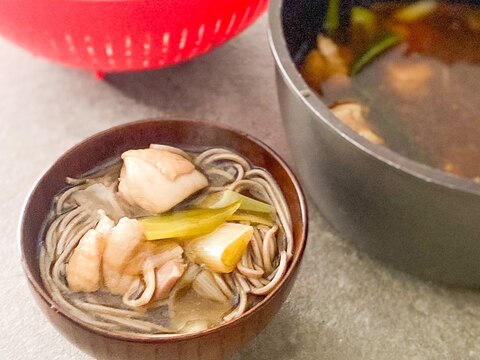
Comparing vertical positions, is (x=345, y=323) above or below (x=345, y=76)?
below

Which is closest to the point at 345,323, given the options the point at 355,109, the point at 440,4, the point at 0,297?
the point at 355,109

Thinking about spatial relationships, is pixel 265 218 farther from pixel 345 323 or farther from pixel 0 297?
pixel 0 297

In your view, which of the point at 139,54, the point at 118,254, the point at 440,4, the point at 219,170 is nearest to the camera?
the point at 118,254

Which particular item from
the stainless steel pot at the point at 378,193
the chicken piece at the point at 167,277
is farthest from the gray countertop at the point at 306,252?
the chicken piece at the point at 167,277

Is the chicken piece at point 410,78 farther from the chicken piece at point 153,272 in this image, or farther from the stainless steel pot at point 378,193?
the chicken piece at point 153,272

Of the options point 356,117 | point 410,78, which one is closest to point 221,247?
point 356,117

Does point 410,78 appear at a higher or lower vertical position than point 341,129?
lower

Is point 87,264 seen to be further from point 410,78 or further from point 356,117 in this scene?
point 410,78
